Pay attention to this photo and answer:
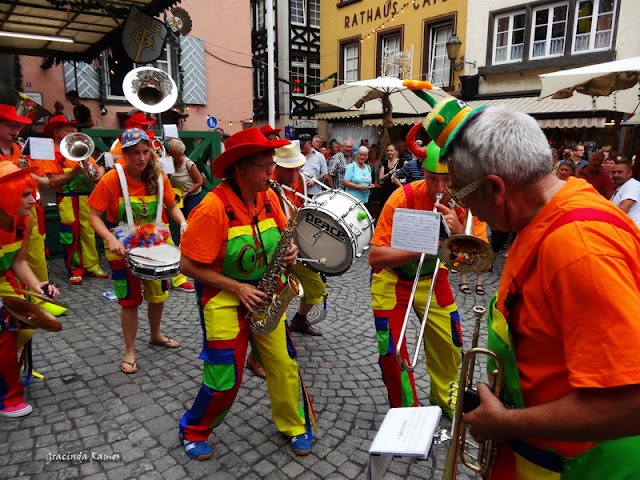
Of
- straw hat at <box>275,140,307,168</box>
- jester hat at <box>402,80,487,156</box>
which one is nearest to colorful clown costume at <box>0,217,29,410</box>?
straw hat at <box>275,140,307,168</box>

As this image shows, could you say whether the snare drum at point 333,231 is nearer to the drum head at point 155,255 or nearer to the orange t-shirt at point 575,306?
the drum head at point 155,255

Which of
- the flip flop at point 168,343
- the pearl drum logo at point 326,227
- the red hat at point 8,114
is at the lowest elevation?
the flip flop at point 168,343

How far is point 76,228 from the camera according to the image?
270 inches

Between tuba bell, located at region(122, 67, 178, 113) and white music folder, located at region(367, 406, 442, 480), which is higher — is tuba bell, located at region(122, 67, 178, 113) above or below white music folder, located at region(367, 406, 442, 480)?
above

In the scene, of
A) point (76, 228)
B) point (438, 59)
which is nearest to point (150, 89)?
point (76, 228)

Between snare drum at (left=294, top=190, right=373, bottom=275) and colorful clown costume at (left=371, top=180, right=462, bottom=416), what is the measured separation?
0.43 metres

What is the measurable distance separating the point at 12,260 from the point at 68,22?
6.51 meters

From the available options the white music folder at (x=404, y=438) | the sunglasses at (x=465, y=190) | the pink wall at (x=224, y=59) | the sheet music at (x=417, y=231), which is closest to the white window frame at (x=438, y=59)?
the pink wall at (x=224, y=59)

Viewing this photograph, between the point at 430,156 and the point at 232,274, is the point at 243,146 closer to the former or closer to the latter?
the point at 232,274

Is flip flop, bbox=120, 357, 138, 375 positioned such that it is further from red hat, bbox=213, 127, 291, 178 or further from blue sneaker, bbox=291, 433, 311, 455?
red hat, bbox=213, 127, 291, 178

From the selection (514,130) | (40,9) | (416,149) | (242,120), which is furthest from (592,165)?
(242,120)

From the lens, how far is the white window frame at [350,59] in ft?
67.3

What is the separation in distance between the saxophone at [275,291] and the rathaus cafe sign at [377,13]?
16953mm

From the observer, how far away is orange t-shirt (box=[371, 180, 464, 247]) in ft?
10.2
